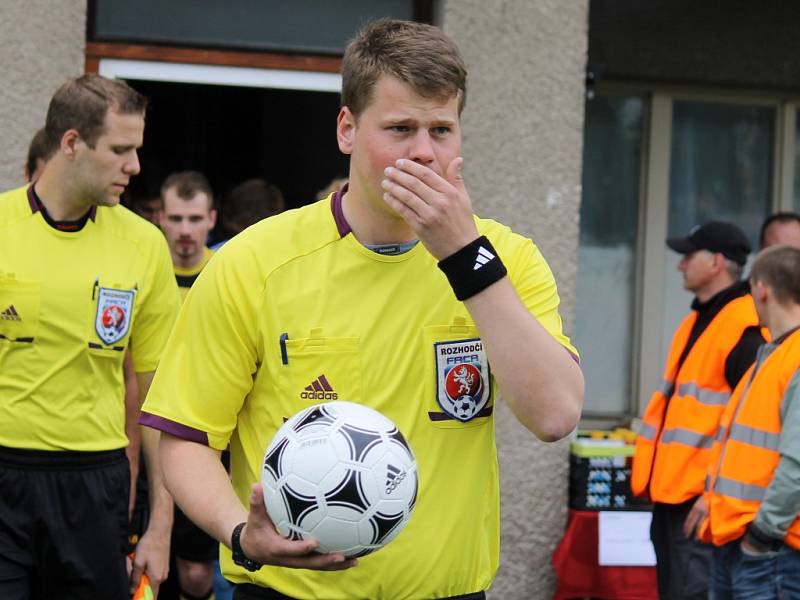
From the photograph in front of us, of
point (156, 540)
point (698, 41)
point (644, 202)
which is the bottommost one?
point (156, 540)

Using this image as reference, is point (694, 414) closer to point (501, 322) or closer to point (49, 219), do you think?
point (49, 219)

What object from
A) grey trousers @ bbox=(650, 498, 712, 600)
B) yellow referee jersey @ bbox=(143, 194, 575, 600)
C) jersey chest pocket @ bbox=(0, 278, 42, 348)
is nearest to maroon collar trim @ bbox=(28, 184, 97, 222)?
jersey chest pocket @ bbox=(0, 278, 42, 348)

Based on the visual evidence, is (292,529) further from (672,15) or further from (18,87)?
(672,15)

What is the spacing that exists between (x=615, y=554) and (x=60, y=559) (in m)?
3.08

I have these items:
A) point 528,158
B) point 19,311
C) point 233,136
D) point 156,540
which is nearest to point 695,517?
point 528,158

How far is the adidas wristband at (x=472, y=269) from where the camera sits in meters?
2.51

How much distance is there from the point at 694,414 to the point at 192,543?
264 cm

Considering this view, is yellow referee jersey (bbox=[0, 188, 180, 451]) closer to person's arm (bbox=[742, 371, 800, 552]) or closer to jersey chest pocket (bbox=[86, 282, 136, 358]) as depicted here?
jersey chest pocket (bbox=[86, 282, 136, 358])

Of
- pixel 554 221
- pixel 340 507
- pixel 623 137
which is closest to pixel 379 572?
pixel 340 507

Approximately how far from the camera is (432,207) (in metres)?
2.51

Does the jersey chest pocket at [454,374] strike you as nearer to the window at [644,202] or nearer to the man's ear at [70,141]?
the man's ear at [70,141]

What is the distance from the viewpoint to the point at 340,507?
2400 mm

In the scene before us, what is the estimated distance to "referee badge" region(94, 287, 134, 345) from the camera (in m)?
4.67

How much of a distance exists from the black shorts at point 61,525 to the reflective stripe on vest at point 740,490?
2.48 m
